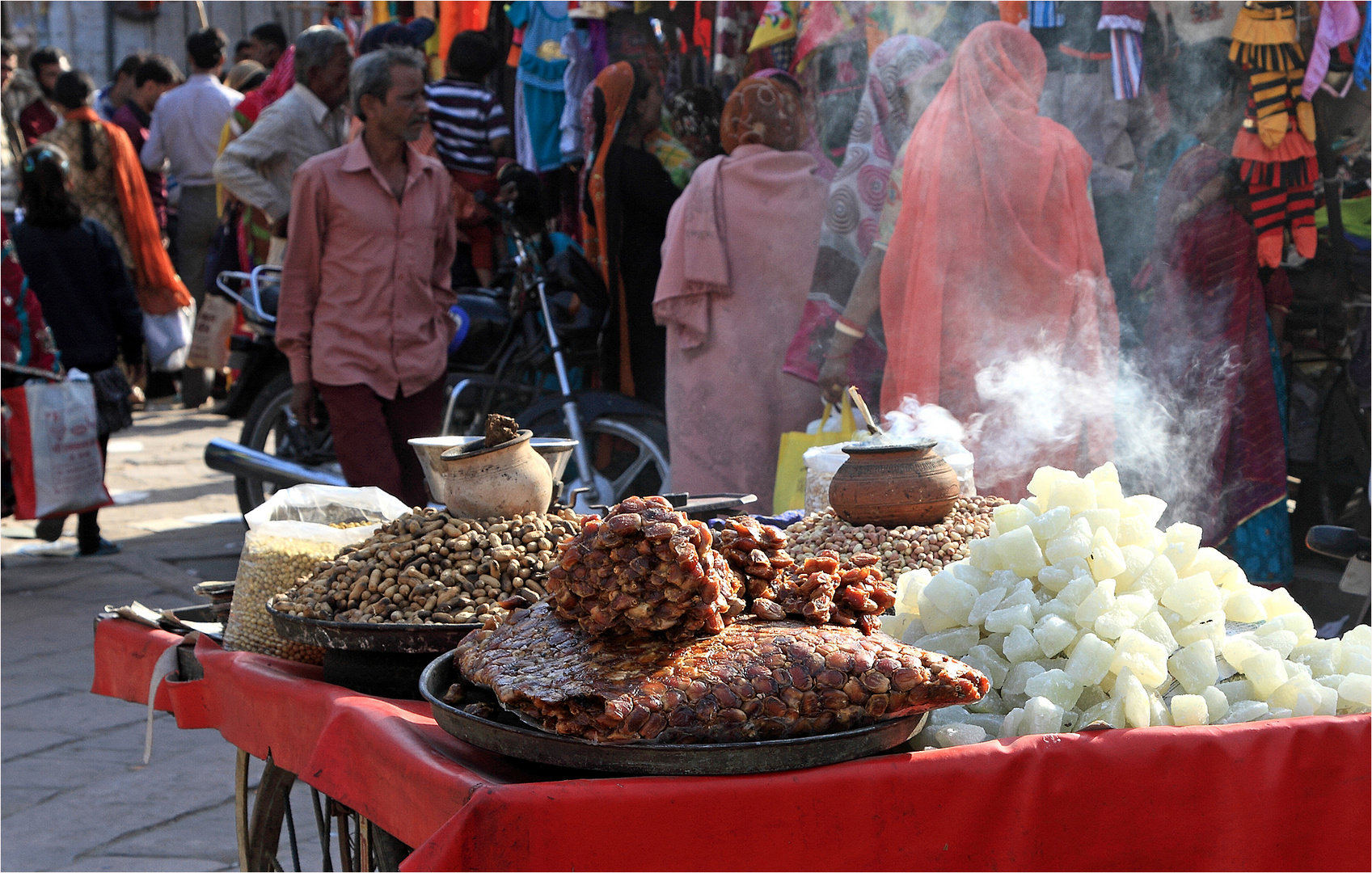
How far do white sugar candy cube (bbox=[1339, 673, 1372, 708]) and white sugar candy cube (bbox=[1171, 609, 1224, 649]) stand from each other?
154mm

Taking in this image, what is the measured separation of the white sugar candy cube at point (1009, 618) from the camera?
4.91ft

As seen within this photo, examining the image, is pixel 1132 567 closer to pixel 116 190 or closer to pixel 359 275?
pixel 359 275

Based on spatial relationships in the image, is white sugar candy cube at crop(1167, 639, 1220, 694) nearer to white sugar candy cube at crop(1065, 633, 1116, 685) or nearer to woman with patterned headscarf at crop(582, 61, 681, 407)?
white sugar candy cube at crop(1065, 633, 1116, 685)

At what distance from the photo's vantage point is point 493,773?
135cm

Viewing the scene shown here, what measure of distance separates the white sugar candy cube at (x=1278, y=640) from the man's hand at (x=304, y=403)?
325 cm

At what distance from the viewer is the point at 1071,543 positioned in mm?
1549

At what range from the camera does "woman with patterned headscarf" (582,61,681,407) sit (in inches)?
203

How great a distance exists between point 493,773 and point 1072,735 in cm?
67

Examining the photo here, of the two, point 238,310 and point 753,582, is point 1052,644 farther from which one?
point 238,310

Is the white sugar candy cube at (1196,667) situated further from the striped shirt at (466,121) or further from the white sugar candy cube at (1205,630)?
the striped shirt at (466,121)

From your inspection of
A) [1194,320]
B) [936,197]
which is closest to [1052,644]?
[936,197]

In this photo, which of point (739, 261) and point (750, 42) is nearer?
point (739, 261)

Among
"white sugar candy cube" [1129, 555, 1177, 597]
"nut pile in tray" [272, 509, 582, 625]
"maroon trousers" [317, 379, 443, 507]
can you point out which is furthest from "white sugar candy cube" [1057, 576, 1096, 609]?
"maroon trousers" [317, 379, 443, 507]

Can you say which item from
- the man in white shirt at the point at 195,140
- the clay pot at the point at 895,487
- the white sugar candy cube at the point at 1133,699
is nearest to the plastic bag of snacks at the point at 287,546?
the clay pot at the point at 895,487
